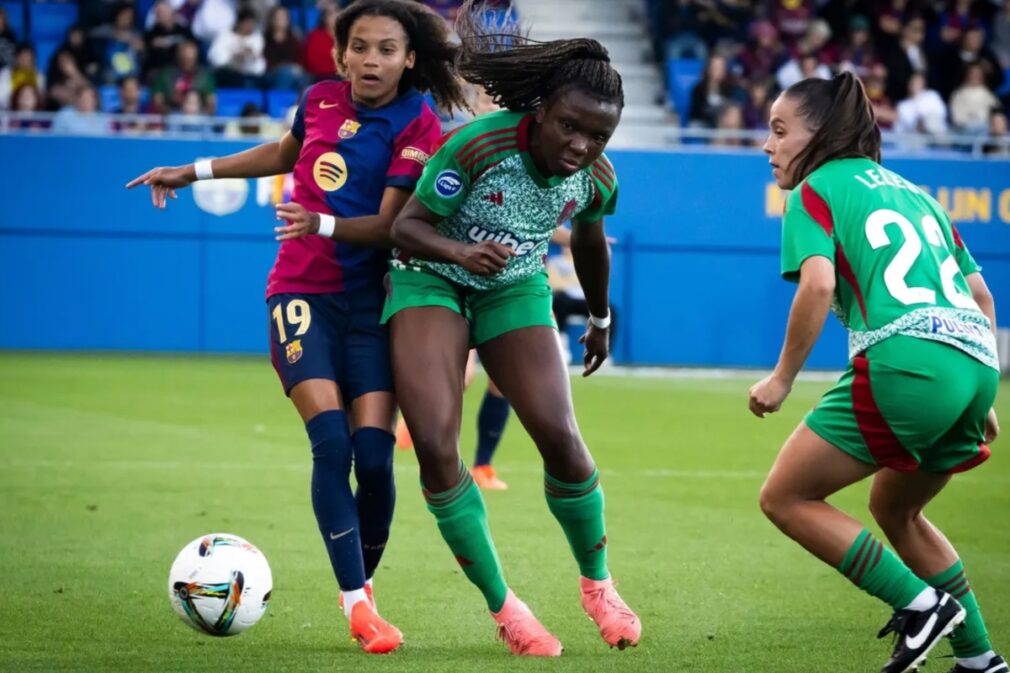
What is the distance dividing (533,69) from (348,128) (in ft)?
2.42

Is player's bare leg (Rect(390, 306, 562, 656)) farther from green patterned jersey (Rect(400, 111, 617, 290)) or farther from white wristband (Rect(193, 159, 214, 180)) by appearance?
white wristband (Rect(193, 159, 214, 180))

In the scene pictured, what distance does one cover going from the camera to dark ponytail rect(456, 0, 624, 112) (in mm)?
5375

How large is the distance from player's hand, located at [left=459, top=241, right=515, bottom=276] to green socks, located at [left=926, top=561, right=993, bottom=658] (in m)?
1.73

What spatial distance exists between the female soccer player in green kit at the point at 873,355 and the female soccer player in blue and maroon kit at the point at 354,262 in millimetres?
1440

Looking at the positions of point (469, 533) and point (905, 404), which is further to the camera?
point (469, 533)

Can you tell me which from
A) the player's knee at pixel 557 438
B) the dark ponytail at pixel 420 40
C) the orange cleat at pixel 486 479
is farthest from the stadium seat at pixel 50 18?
the player's knee at pixel 557 438

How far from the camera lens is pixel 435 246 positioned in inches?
207

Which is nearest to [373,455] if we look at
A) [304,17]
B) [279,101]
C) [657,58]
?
[279,101]

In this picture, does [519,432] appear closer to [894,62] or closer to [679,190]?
[679,190]

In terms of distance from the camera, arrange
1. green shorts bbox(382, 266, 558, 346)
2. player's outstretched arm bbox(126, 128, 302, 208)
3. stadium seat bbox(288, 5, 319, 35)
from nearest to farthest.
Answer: green shorts bbox(382, 266, 558, 346)
player's outstretched arm bbox(126, 128, 302, 208)
stadium seat bbox(288, 5, 319, 35)

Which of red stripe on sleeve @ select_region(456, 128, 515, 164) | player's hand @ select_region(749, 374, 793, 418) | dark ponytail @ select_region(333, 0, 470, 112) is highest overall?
dark ponytail @ select_region(333, 0, 470, 112)

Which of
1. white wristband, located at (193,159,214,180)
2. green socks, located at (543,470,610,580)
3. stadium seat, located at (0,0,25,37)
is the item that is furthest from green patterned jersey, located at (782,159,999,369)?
stadium seat, located at (0,0,25,37)

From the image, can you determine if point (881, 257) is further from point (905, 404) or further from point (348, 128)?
point (348, 128)

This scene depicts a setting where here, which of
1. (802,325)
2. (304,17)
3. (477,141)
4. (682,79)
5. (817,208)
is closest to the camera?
(802,325)
